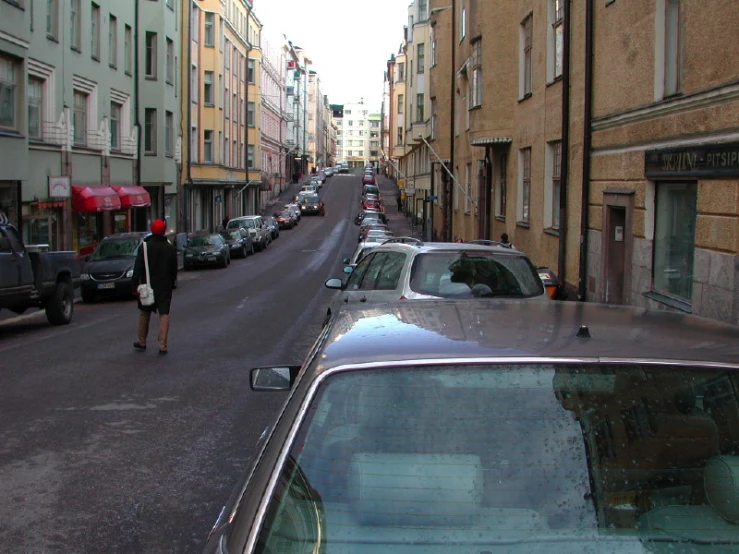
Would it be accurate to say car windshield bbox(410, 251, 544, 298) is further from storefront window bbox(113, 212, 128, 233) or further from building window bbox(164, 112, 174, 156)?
building window bbox(164, 112, 174, 156)

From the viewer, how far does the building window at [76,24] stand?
91.5ft

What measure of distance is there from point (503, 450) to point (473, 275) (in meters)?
5.98

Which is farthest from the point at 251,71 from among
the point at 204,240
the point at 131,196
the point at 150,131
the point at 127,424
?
the point at 127,424

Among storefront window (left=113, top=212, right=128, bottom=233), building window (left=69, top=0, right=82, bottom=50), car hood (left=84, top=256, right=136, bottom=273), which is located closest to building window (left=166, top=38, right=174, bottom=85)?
storefront window (left=113, top=212, right=128, bottom=233)

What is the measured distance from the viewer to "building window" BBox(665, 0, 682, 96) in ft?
39.0

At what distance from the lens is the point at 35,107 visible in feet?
82.4

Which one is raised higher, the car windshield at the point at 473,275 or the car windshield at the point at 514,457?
the car windshield at the point at 473,275

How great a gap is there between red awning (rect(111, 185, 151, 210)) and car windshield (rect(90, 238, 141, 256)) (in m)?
8.24

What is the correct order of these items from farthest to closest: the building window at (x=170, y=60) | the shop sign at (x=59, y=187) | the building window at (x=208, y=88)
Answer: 1. the building window at (x=208, y=88)
2. the building window at (x=170, y=60)
3. the shop sign at (x=59, y=187)

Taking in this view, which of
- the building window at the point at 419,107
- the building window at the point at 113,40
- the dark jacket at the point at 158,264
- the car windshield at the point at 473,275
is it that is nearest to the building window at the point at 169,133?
the building window at the point at 113,40

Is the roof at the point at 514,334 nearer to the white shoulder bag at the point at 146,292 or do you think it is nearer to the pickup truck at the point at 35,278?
the white shoulder bag at the point at 146,292

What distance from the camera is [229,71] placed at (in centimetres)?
5756

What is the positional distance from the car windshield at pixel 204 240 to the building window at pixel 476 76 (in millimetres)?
12702

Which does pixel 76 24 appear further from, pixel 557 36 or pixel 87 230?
pixel 557 36
